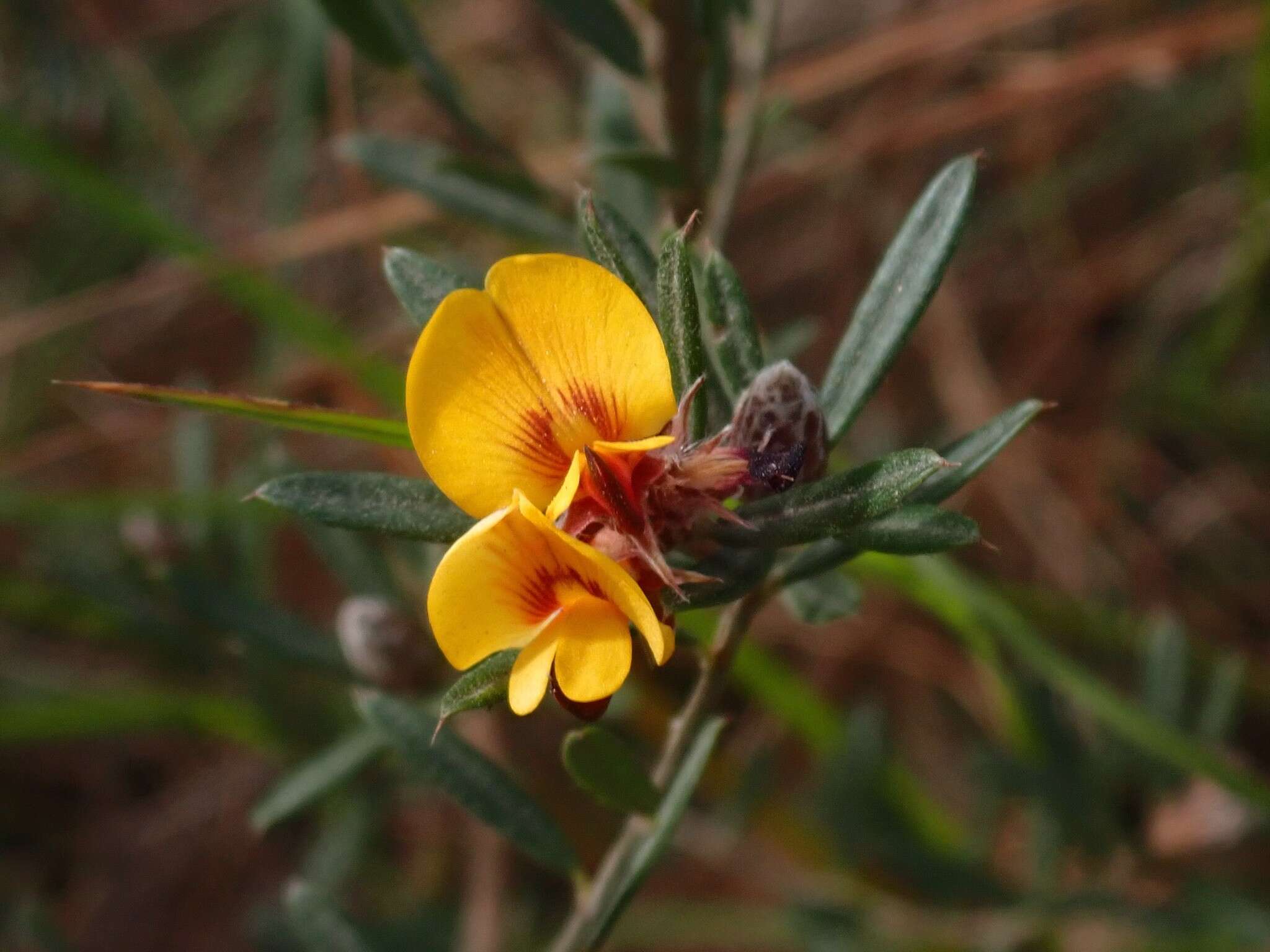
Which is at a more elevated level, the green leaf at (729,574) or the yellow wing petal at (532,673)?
the yellow wing petal at (532,673)

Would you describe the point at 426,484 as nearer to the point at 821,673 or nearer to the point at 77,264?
the point at 821,673

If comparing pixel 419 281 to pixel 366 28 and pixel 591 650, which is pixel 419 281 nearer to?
pixel 591 650

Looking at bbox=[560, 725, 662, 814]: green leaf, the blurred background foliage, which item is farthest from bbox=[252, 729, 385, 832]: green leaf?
bbox=[560, 725, 662, 814]: green leaf

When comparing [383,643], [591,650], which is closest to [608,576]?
[591,650]

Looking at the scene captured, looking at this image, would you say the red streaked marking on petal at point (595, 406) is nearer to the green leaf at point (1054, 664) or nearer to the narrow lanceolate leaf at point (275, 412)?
the narrow lanceolate leaf at point (275, 412)

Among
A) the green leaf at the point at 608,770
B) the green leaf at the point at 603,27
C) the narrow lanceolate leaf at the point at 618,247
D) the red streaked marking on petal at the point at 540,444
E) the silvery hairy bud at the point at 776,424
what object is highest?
the green leaf at the point at 603,27

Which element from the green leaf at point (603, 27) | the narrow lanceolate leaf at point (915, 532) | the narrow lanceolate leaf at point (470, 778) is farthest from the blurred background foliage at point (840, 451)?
the narrow lanceolate leaf at point (470, 778)
